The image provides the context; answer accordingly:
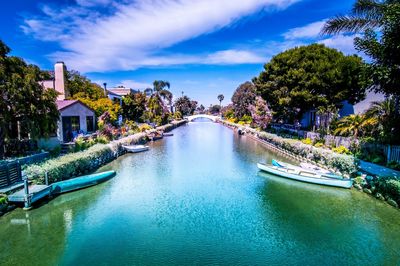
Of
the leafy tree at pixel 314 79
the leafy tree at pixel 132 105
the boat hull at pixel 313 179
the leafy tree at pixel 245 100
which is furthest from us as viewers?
the leafy tree at pixel 245 100

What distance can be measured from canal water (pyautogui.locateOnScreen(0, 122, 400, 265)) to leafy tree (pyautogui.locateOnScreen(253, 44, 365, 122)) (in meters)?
17.8

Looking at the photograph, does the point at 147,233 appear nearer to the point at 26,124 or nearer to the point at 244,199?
the point at 244,199

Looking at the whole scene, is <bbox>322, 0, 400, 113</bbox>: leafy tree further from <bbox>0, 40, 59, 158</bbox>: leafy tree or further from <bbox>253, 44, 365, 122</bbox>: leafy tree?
<bbox>0, 40, 59, 158</bbox>: leafy tree

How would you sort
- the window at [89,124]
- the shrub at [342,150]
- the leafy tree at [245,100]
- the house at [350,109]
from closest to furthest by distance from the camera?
the shrub at [342,150] → the house at [350,109] → the window at [89,124] → the leafy tree at [245,100]

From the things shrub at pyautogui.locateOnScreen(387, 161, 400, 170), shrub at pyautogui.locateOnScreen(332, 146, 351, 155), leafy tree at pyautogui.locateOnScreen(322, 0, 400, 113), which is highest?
leafy tree at pyautogui.locateOnScreen(322, 0, 400, 113)

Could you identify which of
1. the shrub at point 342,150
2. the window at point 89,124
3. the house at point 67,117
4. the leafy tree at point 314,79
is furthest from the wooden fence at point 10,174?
the leafy tree at point 314,79

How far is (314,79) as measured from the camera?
1297 inches

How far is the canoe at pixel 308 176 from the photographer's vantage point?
Result: 18.5 meters

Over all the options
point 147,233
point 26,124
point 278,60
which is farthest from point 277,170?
point 278,60

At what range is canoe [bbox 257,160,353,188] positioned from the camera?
18531 millimetres

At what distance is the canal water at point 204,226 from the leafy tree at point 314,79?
17808mm

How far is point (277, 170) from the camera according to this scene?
22.3 meters

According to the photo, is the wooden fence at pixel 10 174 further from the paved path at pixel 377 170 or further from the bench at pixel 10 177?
the paved path at pixel 377 170

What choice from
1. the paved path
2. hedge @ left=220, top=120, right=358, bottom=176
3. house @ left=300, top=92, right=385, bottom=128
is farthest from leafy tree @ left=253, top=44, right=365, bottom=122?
the paved path
